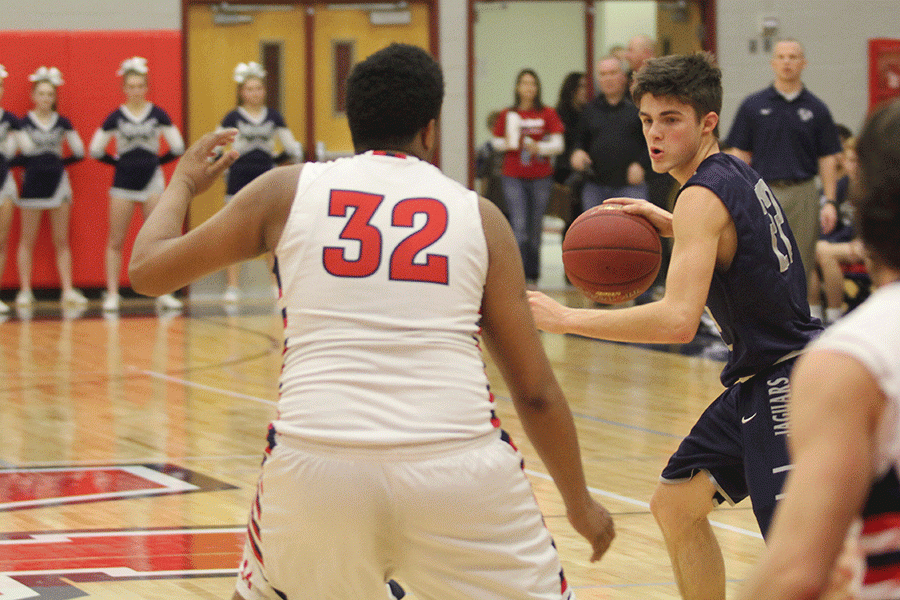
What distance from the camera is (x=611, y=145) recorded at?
10031 millimetres

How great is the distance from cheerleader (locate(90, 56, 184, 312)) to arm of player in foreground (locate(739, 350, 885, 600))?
9.75m

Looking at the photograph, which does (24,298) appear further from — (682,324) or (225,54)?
(682,324)

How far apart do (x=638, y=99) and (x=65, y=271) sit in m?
9.13

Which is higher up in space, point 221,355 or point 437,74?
point 437,74

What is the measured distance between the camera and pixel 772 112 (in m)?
8.34

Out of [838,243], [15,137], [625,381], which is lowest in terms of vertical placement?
[625,381]

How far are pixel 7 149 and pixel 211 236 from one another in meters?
9.51

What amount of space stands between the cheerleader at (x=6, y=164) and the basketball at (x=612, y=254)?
8.50m

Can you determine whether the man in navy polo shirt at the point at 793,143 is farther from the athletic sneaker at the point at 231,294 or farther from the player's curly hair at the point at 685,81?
the athletic sneaker at the point at 231,294

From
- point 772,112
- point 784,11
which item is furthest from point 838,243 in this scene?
point 784,11

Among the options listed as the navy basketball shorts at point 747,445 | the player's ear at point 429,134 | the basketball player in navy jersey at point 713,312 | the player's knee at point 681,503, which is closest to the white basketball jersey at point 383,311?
the player's ear at point 429,134

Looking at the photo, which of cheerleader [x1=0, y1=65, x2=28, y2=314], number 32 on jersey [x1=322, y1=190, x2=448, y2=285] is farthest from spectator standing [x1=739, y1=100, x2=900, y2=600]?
cheerleader [x1=0, y1=65, x2=28, y2=314]

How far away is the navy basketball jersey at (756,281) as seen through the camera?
9.57 ft

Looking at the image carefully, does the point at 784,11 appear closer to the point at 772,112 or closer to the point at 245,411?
the point at 772,112
